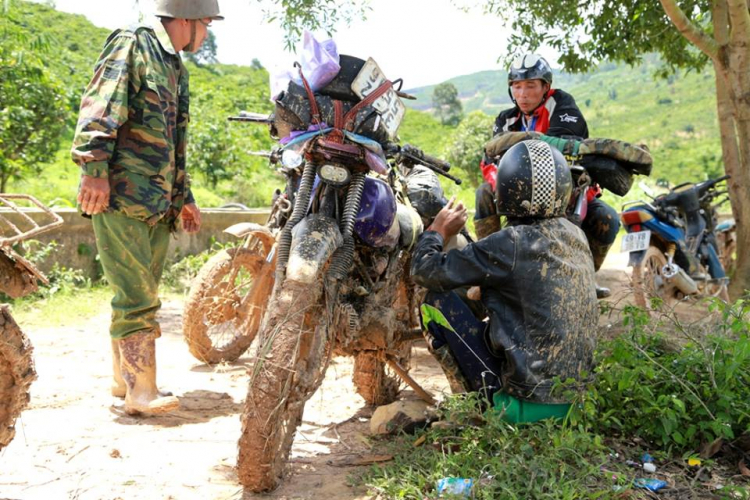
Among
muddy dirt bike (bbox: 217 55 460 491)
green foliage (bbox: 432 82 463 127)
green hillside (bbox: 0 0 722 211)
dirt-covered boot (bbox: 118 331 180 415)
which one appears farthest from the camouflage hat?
green foliage (bbox: 432 82 463 127)

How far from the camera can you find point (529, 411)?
305cm

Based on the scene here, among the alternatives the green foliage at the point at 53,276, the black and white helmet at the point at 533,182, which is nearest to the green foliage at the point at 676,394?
the black and white helmet at the point at 533,182

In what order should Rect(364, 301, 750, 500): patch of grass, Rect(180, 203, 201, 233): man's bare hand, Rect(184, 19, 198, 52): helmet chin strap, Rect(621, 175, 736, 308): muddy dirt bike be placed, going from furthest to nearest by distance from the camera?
1. Rect(621, 175, 736, 308): muddy dirt bike
2. Rect(180, 203, 201, 233): man's bare hand
3. Rect(184, 19, 198, 52): helmet chin strap
4. Rect(364, 301, 750, 500): patch of grass

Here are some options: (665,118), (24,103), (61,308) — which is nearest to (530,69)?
(61,308)

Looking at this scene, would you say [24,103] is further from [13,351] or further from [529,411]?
[529,411]

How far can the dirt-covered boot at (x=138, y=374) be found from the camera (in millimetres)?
3887

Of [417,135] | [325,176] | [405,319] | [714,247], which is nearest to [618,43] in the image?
[714,247]

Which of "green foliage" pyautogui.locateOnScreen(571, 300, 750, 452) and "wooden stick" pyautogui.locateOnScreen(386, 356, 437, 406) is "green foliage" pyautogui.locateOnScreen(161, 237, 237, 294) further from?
"green foliage" pyautogui.locateOnScreen(571, 300, 750, 452)

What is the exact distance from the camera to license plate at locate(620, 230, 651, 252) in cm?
663

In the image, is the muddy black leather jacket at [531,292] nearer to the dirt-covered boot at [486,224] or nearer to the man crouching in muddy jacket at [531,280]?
the man crouching in muddy jacket at [531,280]

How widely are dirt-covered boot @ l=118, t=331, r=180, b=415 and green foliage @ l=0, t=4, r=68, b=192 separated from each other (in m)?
5.54

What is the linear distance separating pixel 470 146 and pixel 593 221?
1416 cm

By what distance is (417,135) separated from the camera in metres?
32.4

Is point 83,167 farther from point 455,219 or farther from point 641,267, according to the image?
point 641,267
